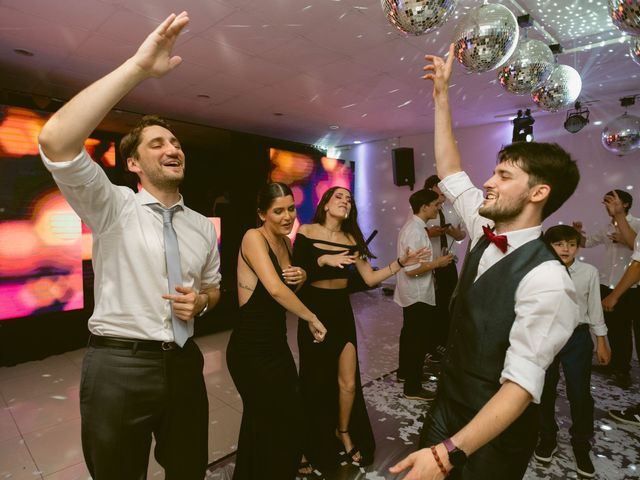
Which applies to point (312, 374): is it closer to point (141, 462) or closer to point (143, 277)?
point (141, 462)

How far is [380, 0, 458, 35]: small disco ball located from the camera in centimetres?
153

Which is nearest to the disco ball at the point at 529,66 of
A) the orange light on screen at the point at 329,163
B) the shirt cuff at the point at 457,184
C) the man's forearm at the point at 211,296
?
the shirt cuff at the point at 457,184

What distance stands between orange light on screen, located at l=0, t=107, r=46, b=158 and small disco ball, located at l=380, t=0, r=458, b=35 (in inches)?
148

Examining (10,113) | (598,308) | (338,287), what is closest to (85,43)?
(10,113)

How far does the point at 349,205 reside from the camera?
241 centimetres

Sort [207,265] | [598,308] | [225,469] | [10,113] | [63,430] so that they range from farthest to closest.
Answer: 1. [10,113]
2. [63,430]
3. [598,308]
4. [225,469]
5. [207,265]

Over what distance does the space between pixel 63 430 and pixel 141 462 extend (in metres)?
1.79

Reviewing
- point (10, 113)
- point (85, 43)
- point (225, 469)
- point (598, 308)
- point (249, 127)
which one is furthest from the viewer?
point (249, 127)

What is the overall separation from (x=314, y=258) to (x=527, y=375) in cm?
141

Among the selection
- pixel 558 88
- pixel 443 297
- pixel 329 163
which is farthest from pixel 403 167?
pixel 558 88

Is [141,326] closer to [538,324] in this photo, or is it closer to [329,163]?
[538,324]

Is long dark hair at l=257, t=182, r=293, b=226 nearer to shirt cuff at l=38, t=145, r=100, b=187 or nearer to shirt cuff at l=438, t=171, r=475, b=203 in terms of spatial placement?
shirt cuff at l=438, t=171, r=475, b=203

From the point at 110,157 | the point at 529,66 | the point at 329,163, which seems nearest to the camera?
the point at 529,66

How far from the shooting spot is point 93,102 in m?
0.95
